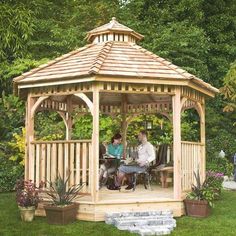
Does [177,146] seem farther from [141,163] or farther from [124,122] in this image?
[124,122]

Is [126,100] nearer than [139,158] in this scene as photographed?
No

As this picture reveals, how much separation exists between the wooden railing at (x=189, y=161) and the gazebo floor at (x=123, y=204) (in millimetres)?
479

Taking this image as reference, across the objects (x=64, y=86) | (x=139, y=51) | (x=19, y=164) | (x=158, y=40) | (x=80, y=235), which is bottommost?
(x=80, y=235)

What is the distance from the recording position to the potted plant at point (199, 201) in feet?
30.5

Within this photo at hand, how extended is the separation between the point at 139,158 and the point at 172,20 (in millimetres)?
13635

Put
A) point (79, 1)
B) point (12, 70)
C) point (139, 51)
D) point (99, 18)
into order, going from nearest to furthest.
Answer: point (139, 51) → point (12, 70) → point (99, 18) → point (79, 1)

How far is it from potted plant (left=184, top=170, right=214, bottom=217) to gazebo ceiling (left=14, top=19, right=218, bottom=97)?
7.66ft

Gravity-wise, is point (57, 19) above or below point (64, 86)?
above

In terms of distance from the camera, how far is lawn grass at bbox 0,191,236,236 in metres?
7.88

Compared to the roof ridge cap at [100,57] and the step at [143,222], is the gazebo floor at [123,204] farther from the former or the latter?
the roof ridge cap at [100,57]

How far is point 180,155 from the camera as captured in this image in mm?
9391

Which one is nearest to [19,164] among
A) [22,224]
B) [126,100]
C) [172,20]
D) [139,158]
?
[126,100]

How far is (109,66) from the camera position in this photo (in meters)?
9.18

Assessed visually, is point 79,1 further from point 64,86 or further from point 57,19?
point 64,86
